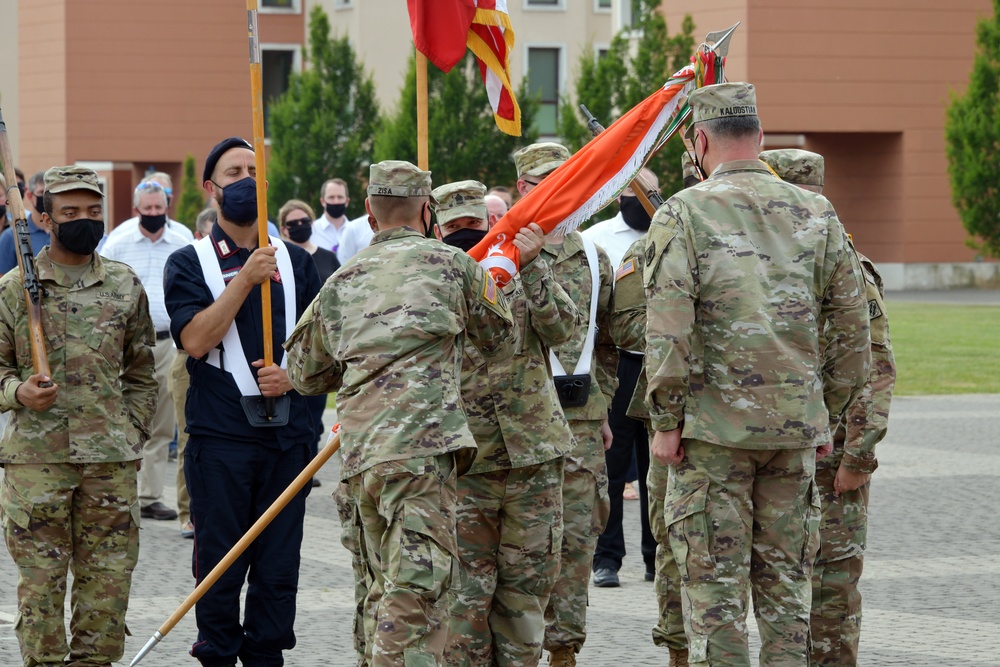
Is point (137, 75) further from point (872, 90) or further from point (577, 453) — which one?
point (577, 453)

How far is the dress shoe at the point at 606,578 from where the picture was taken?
887 centimetres

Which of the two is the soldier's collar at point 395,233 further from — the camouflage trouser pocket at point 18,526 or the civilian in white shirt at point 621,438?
the civilian in white shirt at point 621,438

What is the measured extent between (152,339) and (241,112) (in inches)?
1761

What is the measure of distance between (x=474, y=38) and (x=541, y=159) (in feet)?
2.08

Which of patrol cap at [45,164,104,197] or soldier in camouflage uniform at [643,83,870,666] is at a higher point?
patrol cap at [45,164,104,197]

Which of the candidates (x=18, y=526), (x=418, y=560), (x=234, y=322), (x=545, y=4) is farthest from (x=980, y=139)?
(x=418, y=560)

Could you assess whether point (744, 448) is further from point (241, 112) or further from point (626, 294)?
point (241, 112)

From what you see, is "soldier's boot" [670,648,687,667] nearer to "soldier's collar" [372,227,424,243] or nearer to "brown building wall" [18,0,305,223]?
"soldier's collar" [372,227,424,243]

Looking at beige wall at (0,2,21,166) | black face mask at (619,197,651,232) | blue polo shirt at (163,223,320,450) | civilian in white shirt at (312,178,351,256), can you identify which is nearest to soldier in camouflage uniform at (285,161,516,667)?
blue polo shirt at (163,223,320,450)

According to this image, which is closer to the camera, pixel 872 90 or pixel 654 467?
pixel 654 467

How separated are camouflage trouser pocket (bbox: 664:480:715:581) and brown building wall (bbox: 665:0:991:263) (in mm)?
37364

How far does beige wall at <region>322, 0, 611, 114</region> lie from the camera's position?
46344mm

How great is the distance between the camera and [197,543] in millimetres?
6637

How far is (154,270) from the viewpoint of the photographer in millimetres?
11539
